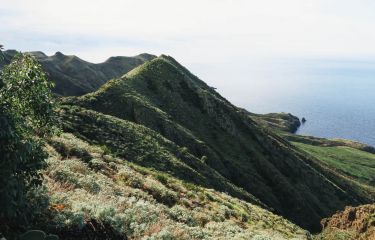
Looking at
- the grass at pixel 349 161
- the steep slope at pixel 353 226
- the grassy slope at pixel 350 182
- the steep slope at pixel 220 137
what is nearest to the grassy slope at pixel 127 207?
the steep slope at pixel 353 226

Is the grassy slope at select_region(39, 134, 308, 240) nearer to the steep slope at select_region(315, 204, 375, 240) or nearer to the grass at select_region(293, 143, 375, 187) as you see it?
the steep slope at select_region(315, 204, 375, 240)

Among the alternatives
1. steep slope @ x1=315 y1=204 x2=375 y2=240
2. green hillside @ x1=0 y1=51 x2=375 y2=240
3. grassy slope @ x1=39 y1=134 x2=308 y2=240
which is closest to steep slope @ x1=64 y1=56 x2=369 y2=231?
green hillside @ x1=0 y1=51 x2=375 y2=240

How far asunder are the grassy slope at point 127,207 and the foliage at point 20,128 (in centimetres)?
220

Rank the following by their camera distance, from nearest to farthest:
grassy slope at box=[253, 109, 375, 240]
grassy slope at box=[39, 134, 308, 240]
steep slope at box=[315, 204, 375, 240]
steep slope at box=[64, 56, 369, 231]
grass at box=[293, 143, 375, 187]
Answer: grassy slope at box=[39, 134, 308, 240]
steep slope at box=[315, 204, 375, 240]
grassy slope at box=[253, 109, 375, 240]
steep slope at box=[64, 56, 369, 231]
grass at box=[293, 143, 375, 187]

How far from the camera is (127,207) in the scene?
20.3 meters

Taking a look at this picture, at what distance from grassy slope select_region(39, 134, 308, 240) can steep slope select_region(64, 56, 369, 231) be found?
22355 millimetres

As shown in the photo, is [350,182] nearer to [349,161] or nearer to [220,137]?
[220,137]

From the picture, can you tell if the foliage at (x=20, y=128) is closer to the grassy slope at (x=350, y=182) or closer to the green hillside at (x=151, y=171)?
the green hillside at (x=151, y=171)

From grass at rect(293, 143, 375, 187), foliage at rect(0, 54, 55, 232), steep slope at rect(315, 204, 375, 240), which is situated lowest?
grass at rect(293, 143, 375, 187)

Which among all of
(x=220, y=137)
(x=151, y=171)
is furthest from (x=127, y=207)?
(x=220, y=137)

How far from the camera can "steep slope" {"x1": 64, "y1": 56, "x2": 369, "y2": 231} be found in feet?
216

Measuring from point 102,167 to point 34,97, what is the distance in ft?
66.8

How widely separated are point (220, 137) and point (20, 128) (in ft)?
212

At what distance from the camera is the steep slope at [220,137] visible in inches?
2586
